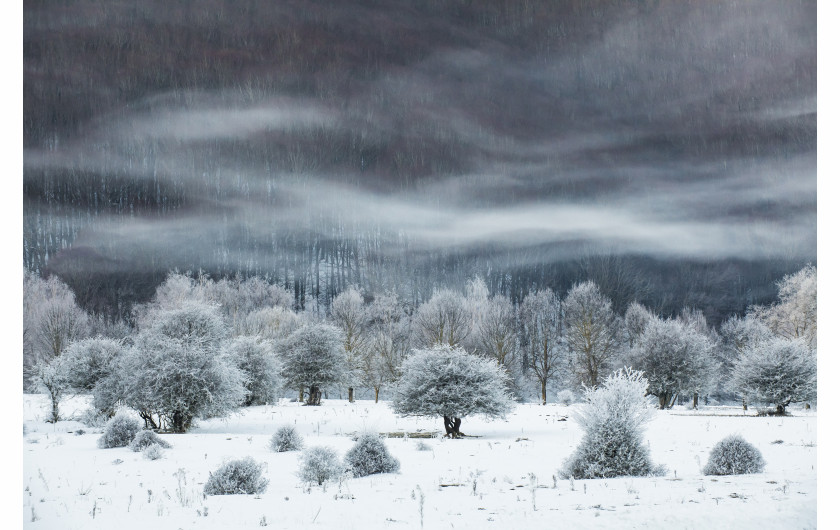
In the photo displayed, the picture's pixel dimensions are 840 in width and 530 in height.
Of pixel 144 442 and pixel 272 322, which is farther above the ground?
pixel 272 322

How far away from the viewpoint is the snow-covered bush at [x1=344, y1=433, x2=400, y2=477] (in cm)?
890

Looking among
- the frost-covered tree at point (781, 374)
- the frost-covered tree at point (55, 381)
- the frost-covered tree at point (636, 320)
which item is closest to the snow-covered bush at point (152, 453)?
the frost-covered tree at point (55, 381)

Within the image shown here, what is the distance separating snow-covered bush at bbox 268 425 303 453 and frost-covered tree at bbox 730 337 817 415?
16116 millimetres

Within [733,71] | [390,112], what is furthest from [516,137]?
[733,71]

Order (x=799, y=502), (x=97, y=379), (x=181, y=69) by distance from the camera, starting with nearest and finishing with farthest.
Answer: (x=799, y=502)
(x=181, y=69)
(x=97, y=379)

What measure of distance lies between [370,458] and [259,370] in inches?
664

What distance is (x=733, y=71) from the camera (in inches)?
540

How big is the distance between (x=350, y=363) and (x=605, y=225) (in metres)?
19.9

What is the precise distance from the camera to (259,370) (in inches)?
975

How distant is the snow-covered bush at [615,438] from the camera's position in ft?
26.7

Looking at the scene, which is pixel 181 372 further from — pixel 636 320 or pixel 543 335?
pixel 543 335

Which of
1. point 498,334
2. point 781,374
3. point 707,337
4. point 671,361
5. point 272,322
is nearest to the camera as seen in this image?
point 781,374

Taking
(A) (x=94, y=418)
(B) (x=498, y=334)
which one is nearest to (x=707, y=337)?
(B) (x=498, y=334)
